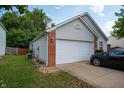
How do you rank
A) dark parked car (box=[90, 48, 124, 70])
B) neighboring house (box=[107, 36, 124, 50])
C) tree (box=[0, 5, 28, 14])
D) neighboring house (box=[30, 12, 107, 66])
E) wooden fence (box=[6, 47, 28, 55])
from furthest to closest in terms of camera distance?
neighboring house (box=[107, 36, 124, 50]) → wooden fence (box=[6, 47, 28, 55]) → neighboring house (box=[30, 12, 107, 66]) → dark parked car (box=[90, 48, 124, 70]) → tree (box=[0, 5, 28, 14])

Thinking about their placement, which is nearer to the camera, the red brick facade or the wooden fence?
the red brick facade

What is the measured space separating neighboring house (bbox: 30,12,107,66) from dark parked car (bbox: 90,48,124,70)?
2293mm

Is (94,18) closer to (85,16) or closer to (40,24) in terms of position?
(85,16)

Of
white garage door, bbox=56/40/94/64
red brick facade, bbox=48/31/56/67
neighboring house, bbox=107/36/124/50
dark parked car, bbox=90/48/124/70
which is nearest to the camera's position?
dark parked car, bbox=90/48/124/70

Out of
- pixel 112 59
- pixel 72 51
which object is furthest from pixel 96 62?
pixel 72 51

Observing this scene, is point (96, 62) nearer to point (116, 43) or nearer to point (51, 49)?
point (51, 49)

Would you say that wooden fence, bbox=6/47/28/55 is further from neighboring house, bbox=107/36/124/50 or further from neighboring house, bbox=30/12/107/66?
neighboring house, bbox=107/36/124/50

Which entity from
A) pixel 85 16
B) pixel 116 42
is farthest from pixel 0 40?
pixel 116 42

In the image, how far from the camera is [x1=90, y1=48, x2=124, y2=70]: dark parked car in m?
10.4

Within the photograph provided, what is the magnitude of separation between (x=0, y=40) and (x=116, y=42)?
27.2 meters

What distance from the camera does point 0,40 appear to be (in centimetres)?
2320

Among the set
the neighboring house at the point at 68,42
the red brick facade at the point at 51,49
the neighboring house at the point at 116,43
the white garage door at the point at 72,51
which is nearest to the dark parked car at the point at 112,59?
the white garage door at the point at 72,51

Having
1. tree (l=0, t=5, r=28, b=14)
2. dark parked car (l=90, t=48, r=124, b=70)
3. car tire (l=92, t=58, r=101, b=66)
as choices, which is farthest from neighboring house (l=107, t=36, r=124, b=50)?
tree (l=0, t=5, r=28, b=14)

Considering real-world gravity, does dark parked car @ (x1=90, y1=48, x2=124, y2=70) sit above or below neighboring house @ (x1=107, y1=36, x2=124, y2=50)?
below
